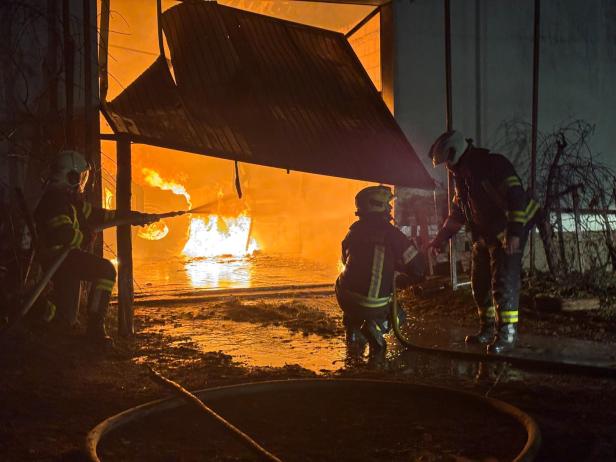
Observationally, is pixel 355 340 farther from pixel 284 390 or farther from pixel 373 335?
pixel 284 390

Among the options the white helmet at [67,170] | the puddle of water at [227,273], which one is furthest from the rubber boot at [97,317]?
the puddle of water at [227,273]

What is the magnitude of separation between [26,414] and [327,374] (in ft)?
7.30

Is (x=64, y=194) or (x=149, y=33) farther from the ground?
(x=149, y=33)

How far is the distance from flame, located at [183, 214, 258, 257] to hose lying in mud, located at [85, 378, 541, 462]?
1306 cm

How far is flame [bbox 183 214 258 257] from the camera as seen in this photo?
691 inches

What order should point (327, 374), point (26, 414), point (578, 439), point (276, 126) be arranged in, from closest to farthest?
point (578, 439), point (26, 414), point (327, 374), point (276, 126)

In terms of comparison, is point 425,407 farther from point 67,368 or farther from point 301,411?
point 67,368

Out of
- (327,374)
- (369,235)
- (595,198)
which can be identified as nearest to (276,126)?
(369,235)

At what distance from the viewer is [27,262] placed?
265 inches

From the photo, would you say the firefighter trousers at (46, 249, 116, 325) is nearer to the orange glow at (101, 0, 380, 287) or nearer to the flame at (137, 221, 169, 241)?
the orange glow at (101, 0, 380, 287)

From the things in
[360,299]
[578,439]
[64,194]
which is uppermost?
[64,194]

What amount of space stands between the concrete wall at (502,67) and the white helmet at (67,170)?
5.43m

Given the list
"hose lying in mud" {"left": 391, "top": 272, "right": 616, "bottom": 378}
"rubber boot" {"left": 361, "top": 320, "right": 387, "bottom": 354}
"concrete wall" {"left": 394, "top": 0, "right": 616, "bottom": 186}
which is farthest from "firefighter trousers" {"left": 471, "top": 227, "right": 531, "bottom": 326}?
"concrete wall" {"left": 394, "top": 0, "right": 616, "bottom": 186}

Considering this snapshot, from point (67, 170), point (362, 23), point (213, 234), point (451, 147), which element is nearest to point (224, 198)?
point (213, 234)
